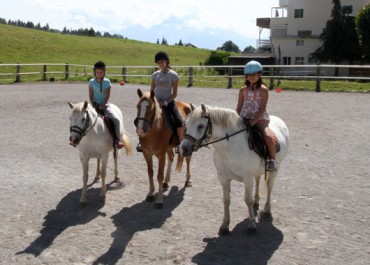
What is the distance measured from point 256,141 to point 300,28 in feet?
160

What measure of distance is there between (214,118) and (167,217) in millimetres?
1886

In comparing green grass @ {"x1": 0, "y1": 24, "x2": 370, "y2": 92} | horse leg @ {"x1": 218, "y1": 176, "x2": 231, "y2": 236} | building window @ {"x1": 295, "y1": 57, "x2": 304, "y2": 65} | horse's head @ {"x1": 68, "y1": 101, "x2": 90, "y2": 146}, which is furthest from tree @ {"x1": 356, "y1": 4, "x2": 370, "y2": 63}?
horse's head @ {"x1": 68, "y1": 101, "x2": 90, "y2": 146}

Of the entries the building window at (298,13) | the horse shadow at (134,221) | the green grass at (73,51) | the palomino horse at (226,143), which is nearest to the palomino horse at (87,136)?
the horse shadow at (134,221)

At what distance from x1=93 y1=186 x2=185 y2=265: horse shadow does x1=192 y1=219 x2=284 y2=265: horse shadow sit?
0.94 meters

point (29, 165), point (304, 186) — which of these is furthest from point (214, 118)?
point (29, 165)

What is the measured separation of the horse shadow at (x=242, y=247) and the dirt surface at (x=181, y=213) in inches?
0.5

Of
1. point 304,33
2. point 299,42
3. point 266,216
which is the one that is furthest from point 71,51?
point 266,216

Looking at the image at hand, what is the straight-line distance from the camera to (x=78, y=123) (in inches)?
249

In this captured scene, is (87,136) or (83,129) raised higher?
(83,129)

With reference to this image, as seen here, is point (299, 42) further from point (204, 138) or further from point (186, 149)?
point (186, 149)

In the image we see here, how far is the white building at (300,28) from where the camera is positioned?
163 ft

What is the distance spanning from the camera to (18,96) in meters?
19.7

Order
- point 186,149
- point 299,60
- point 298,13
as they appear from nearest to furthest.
Answer: point 186,149 → point 299,60 → point 298,13

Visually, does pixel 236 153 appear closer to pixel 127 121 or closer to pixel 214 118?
pixel 214 118
